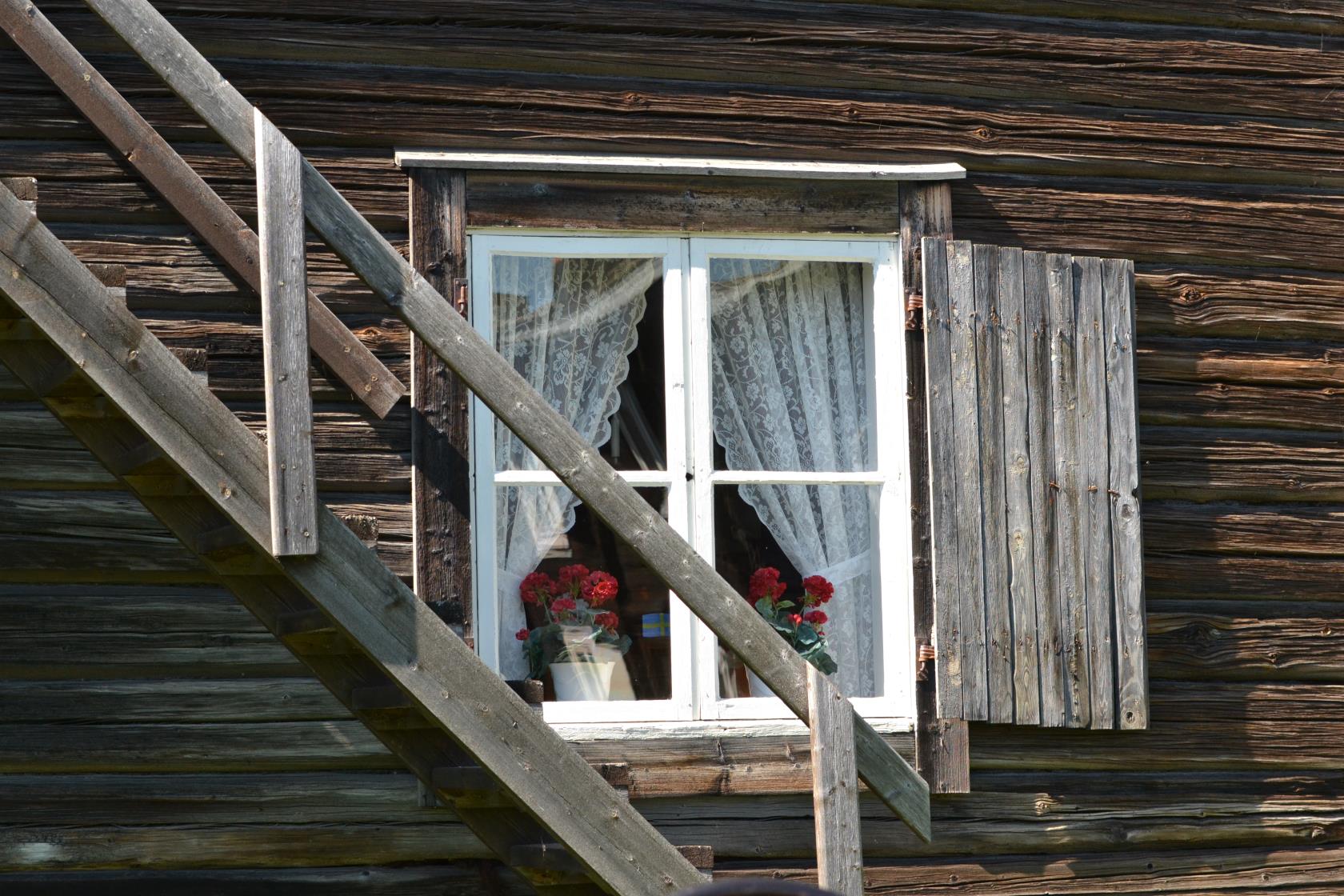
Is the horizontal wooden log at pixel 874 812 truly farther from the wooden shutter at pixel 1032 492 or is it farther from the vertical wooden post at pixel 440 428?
the vertical wooden post at pixel 440 428

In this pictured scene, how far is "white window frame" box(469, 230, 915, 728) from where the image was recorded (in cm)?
463

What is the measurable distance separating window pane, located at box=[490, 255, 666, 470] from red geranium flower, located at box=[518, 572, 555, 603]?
0.34 meters

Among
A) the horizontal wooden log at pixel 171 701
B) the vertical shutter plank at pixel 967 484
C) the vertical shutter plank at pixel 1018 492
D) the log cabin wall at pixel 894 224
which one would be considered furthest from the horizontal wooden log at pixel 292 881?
the vertical shutter plank at pixel 1018 492

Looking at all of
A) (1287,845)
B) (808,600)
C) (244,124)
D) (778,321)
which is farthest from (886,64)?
(1287,845)

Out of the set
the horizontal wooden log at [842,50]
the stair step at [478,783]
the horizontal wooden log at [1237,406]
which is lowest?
the stair step at [478,783]

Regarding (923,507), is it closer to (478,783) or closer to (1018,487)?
(1018,487)

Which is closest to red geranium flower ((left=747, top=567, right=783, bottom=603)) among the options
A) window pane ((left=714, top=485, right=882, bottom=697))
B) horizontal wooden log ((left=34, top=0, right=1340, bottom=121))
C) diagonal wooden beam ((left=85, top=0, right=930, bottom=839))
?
window pane ((left=714, top=485, right=882, bottom=697))

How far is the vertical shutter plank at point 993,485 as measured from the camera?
470cm

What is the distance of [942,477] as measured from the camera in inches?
187

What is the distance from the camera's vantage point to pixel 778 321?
5.00 metres

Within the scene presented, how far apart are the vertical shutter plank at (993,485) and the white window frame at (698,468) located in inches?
9.1

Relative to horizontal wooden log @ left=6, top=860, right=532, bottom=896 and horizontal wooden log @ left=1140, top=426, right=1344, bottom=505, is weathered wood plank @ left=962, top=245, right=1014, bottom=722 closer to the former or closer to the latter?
horizontal wooden log @ left=1140, top=426, right=1344, bottom=505

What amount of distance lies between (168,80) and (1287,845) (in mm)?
4017

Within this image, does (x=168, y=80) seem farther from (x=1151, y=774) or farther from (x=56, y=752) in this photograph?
(x=1151, y=774)
